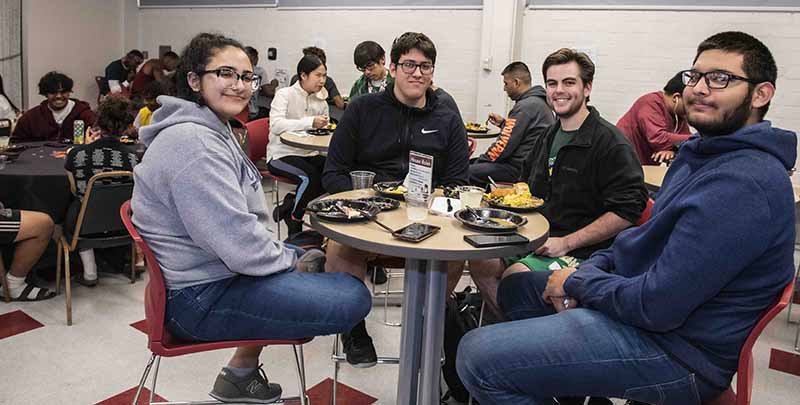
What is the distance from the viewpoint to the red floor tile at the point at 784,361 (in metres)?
2.94

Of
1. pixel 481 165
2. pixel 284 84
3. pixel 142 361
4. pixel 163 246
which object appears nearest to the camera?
pixel 163 246

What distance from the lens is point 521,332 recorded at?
1641 mm

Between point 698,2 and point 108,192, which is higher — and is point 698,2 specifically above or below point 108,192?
above

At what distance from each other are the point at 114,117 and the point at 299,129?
1248 millimetres

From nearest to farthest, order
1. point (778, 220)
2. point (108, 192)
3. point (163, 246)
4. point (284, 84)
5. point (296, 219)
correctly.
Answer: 1. point (778, 220)
2. point (163, 246)
3. point (108, 192)
4. point (296, 219)
5. point (284, 84)

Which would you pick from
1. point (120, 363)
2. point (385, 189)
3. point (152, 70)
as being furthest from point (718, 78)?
point (152, 70)

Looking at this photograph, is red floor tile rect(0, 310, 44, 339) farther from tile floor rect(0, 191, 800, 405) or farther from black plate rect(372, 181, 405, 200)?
black plate rect(372, 181, 405, 200)

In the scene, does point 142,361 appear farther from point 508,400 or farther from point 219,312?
point 508,400

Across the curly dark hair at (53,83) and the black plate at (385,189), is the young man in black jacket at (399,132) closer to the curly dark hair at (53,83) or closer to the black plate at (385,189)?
the black plate at (385,189)

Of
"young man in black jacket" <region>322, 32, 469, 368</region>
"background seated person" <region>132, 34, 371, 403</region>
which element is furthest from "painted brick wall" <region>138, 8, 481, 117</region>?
"background seated person" <region>132, 34, 371, 403</region>

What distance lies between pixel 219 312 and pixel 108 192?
5.15ft

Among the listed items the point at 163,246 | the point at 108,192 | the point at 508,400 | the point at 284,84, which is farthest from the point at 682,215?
the point at 284,84

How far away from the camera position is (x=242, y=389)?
229 cm

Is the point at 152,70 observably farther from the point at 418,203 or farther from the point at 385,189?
the point at 418,203
